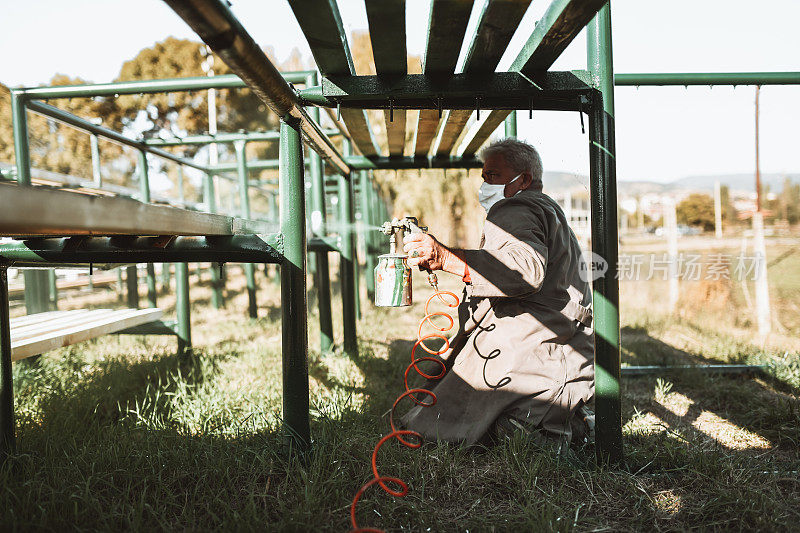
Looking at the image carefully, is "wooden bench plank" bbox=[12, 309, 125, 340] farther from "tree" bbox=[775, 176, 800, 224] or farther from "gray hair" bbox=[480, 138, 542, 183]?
"tree" bbox=[775, 176, 800, 224]

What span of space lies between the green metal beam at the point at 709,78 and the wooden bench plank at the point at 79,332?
10.8 ft

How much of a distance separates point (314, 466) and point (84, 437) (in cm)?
107

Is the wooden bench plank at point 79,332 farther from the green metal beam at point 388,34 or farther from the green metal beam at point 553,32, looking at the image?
the green metal beam at point 553,32

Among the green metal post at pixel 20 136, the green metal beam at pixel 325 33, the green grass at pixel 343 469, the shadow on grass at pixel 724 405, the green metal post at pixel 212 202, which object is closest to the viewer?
the green metal beam at pixel 325 33

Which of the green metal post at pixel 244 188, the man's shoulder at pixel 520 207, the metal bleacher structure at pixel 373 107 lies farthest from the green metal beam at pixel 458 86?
the green metal post at pixel 244 188

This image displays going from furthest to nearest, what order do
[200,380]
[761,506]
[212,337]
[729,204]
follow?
[729,204], [212,337], [200,380], [761,506]

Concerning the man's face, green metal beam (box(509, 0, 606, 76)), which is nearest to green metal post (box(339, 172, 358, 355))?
the man's face

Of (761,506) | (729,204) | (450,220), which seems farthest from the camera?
(729,204)

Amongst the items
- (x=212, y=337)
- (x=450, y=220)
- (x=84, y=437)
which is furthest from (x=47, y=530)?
(x=450, y=220)

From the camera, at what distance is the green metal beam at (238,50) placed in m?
1.08

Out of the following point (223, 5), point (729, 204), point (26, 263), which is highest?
point (729, 204)

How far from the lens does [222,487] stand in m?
1.64

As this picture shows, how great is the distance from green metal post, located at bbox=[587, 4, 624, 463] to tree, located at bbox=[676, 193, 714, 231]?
73369 mm

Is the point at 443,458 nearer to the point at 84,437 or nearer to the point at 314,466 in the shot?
the point at 314,466
